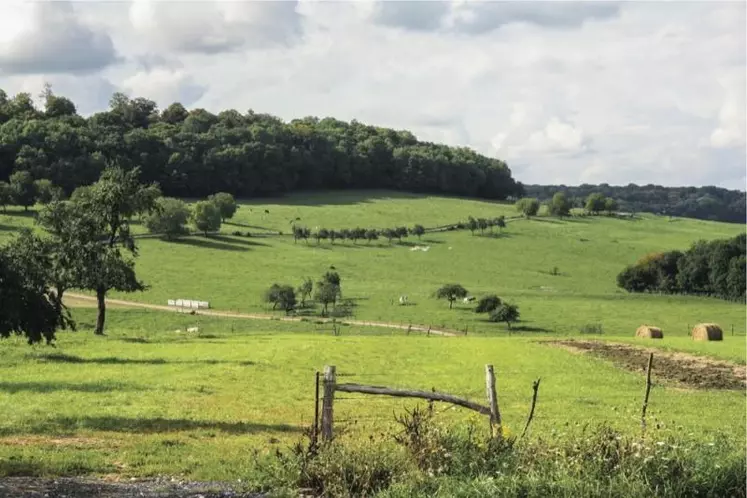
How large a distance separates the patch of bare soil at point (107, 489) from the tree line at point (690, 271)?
104 metres

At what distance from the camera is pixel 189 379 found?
3016 centimetres

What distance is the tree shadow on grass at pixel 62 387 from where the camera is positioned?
25.7m

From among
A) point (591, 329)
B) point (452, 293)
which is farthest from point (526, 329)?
point (452, 293)

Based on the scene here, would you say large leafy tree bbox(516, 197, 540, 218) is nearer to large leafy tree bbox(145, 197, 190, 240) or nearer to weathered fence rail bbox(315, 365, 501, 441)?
large leafy tree bbox(145, 197, 190, 240)

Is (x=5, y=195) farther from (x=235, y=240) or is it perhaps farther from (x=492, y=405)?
(x=492, y=405)

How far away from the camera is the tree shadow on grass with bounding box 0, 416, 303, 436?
1915 cm

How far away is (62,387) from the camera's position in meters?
26.5

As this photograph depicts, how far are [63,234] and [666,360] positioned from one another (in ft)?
121

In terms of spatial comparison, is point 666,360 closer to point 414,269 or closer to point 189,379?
point 189,379

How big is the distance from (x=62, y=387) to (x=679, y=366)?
29.5 metres

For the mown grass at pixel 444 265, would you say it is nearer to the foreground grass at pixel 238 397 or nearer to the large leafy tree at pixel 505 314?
the large leafy tree at pixel 505 314

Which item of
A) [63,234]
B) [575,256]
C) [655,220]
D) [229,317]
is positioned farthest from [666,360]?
[655,220]

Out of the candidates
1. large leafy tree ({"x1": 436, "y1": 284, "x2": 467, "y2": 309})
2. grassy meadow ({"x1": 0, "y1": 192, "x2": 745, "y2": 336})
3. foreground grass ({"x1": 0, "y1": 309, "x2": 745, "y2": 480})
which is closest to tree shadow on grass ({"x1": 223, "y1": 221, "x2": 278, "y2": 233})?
grassy meadow ({"x1": 0, "y1": 192, "x2": 745, "y2": 336})

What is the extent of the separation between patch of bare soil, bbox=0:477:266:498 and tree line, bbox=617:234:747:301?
4105 inches
